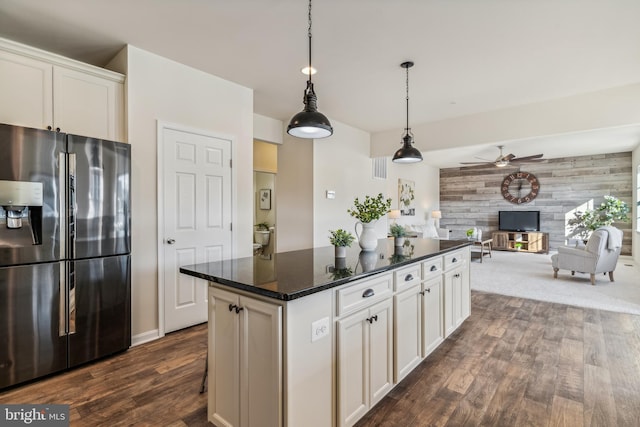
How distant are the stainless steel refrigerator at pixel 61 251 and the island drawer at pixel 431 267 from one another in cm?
248

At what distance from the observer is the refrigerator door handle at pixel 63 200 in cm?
237

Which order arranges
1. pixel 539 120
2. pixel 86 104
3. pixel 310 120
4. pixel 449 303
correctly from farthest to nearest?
pixel 539 120
pixel 449 303
pixel 86 104
pixel 310 120

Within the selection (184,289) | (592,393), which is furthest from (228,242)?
(592,393)

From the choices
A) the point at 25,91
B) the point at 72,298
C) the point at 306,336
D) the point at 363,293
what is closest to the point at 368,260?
the point at 363,293

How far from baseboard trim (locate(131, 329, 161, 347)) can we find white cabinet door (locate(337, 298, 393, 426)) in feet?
7.22

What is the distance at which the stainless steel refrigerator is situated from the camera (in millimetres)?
2184

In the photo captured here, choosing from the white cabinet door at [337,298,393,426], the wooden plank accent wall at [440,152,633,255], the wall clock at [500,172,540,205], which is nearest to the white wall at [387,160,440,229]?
the wooden plank accent wall at [440,152,633,255]

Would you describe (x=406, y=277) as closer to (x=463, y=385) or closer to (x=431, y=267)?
(x=431, y=267)

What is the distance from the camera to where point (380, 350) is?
1.97 metres

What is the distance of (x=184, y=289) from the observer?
3.32m

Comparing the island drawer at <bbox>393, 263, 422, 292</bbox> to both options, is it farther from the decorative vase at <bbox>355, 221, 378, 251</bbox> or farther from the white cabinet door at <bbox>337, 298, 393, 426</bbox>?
the decorative vase at <bbox>355, 221, 378, 251</bbox>

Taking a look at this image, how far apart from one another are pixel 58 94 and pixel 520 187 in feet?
35.3

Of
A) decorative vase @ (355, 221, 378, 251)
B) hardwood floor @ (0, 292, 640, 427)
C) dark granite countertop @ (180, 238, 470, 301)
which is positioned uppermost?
decorative vase @ (355, 221, 378, 251)

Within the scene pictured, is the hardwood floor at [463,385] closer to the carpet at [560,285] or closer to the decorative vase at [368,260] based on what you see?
the decorative vase at [368,260]
